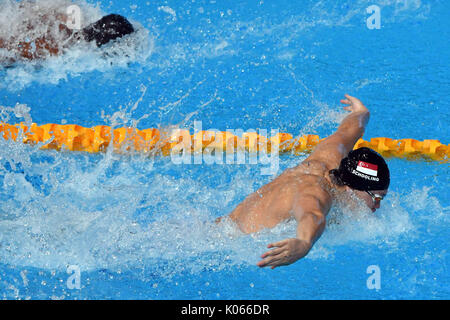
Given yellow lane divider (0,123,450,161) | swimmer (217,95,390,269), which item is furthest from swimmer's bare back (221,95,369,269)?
yellow lane divider (0,123,450,161)

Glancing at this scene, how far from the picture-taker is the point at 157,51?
14.5 ft

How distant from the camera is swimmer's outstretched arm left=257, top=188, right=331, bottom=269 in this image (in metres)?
1.97

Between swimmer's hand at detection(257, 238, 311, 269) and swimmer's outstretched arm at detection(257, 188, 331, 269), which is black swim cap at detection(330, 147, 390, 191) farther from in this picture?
swimmer's hand at detection(257, 238, 311, 269)

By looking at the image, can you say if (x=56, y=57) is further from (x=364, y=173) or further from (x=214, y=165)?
(x=364, y=173)

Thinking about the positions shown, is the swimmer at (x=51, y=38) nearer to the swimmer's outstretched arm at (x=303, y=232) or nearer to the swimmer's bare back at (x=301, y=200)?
the swimmer's bare back at (x=301, y=200)

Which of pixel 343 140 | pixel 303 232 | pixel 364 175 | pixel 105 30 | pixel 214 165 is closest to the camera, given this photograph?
pixel 303 232

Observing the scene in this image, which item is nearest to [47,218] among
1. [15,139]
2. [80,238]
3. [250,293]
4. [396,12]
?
[80,238]

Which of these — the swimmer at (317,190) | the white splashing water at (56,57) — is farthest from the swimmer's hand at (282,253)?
the white splashing water at (56,57)

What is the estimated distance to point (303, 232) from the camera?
2.12 meters

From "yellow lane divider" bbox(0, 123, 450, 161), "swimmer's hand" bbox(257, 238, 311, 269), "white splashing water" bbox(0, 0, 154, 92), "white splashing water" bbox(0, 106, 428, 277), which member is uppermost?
"white splashing water" bbox(0, 0, 154, 92)

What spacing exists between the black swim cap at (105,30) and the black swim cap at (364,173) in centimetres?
233

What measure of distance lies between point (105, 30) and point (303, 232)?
2637 millimetres

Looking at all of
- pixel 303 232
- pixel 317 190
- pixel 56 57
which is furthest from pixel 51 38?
pixel 303 232

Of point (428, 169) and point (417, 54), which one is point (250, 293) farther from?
point (417, 54)
